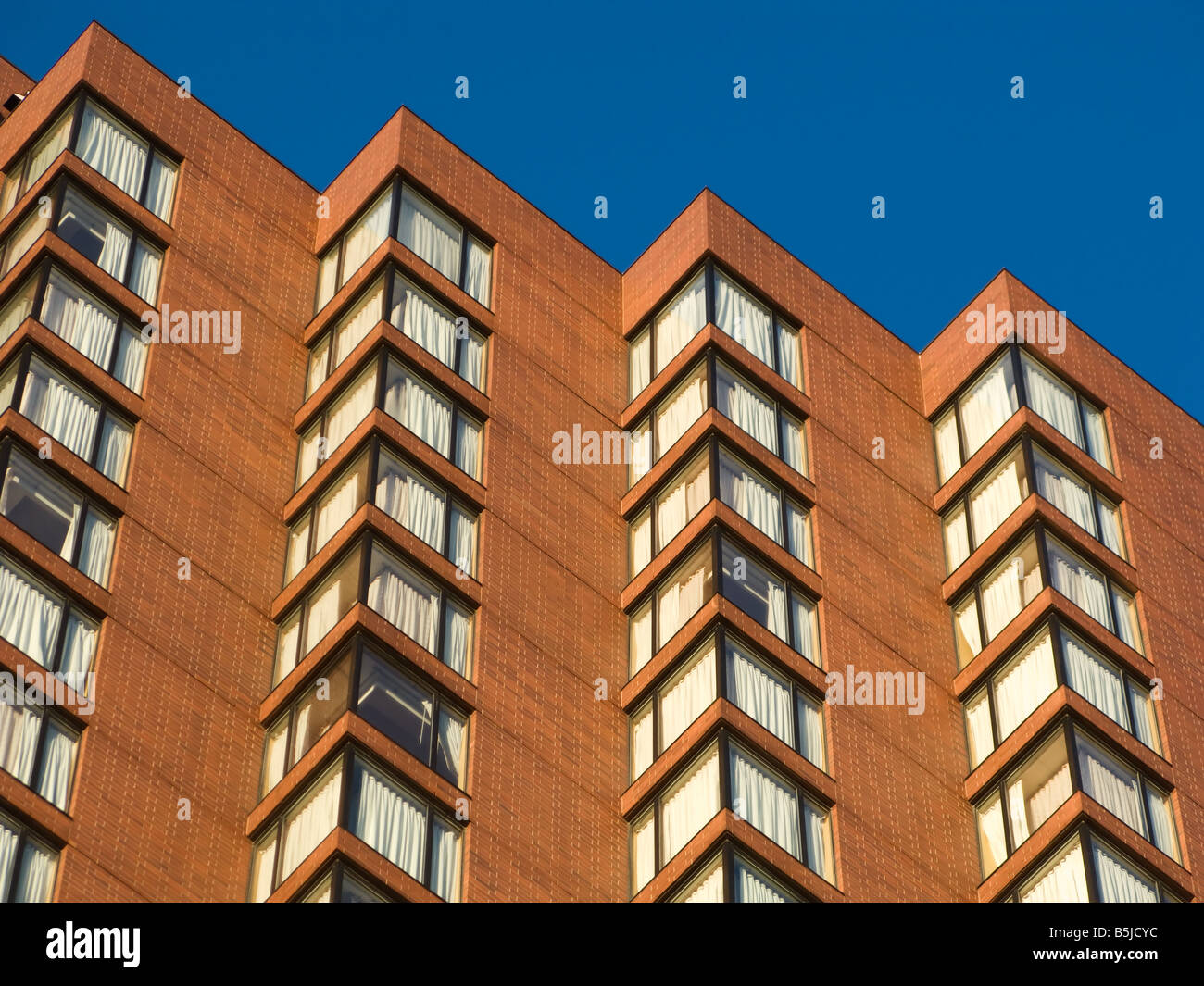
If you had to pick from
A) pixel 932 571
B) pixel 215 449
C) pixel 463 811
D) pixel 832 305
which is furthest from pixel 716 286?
pixel 463 811

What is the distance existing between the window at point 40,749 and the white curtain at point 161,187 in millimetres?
14099

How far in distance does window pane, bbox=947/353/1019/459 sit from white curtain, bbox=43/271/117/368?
1958 centimetres

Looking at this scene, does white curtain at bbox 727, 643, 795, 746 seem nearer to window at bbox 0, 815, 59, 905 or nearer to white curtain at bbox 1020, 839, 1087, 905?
white curtain at bbox 1020, 839, 1087, 905

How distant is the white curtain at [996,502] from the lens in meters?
47.8

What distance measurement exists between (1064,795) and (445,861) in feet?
39.5

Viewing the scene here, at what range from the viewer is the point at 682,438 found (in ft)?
152

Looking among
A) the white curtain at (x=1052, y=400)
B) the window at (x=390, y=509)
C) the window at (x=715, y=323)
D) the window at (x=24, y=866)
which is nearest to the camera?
the window at (x=24, y=866)

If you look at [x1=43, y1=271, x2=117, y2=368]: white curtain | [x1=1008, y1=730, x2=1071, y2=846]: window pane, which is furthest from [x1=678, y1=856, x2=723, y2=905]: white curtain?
[x1=43, y1=271, x2=117, y2=368]: white curtain

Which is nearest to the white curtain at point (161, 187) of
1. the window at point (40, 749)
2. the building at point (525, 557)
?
the building at point (525, 557)

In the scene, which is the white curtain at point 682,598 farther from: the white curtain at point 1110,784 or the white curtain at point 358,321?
the white curtain at point 358,321

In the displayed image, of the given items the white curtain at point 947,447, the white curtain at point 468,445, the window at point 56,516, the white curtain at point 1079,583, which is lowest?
the window at point 56,516

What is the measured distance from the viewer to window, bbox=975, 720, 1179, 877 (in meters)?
41.5

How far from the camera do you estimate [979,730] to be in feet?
145

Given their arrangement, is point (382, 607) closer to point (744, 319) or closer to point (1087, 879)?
point (1087, 879)
